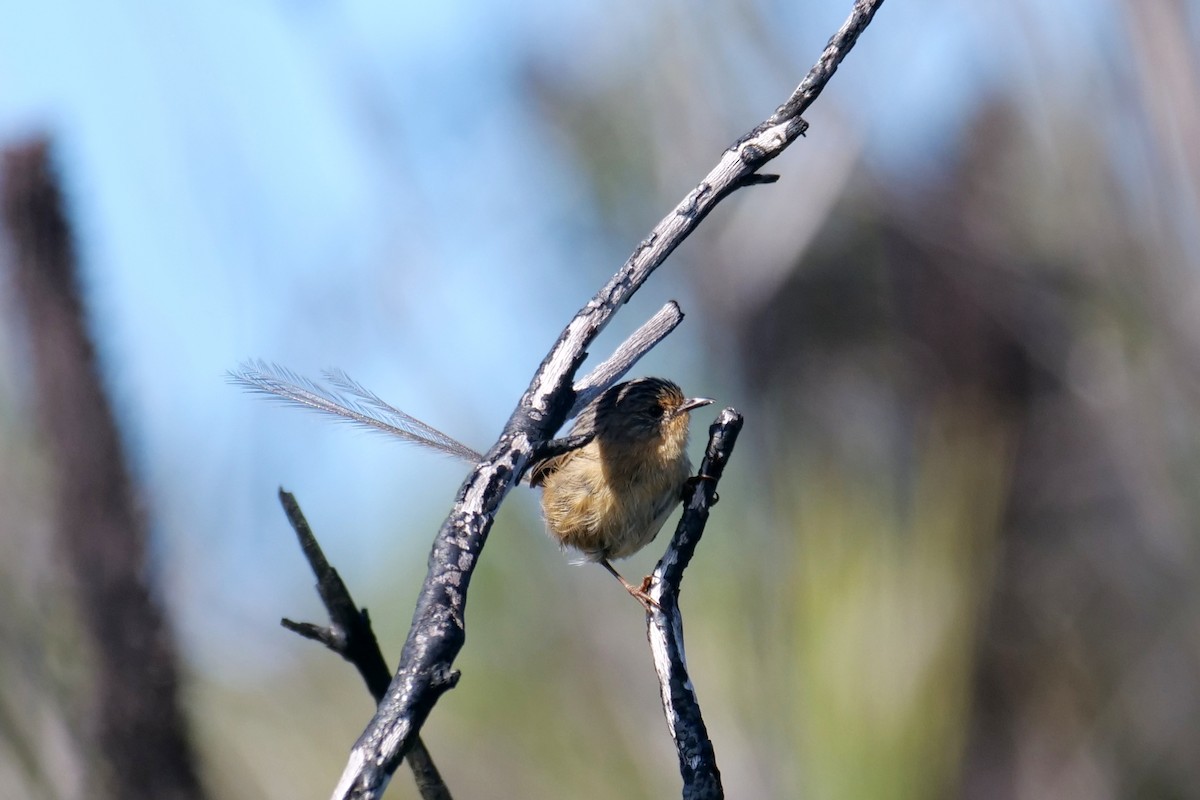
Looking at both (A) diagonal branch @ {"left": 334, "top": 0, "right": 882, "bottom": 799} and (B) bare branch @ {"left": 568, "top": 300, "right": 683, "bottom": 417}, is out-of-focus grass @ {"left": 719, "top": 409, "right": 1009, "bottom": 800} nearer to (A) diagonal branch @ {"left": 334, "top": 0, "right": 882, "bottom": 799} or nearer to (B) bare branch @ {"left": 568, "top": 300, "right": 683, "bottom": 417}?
(B) bare branch @ {"left": 568, "top": 300, "right": 683, "bottom": 417}

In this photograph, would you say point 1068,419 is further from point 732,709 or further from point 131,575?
point 131,575

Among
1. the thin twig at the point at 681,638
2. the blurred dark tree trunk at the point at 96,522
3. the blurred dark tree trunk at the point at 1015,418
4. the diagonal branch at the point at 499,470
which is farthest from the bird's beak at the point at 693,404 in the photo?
the diagonal branch at the point at 499,470

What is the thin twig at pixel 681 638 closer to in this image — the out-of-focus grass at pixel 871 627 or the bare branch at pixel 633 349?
the bare branch at pixel 633 349

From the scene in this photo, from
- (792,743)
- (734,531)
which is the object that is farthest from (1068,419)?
(792,743)

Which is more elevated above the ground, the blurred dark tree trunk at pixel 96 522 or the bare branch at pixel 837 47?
the bare branch at pixel 837 47

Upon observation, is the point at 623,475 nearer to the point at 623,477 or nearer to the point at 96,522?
the point at 623,477

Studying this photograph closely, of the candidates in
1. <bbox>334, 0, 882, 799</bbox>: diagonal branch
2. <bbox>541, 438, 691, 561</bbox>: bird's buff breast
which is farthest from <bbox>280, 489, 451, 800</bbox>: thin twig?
<bbox>541, 438, 691, 561</bbox>: bird's buff breast
